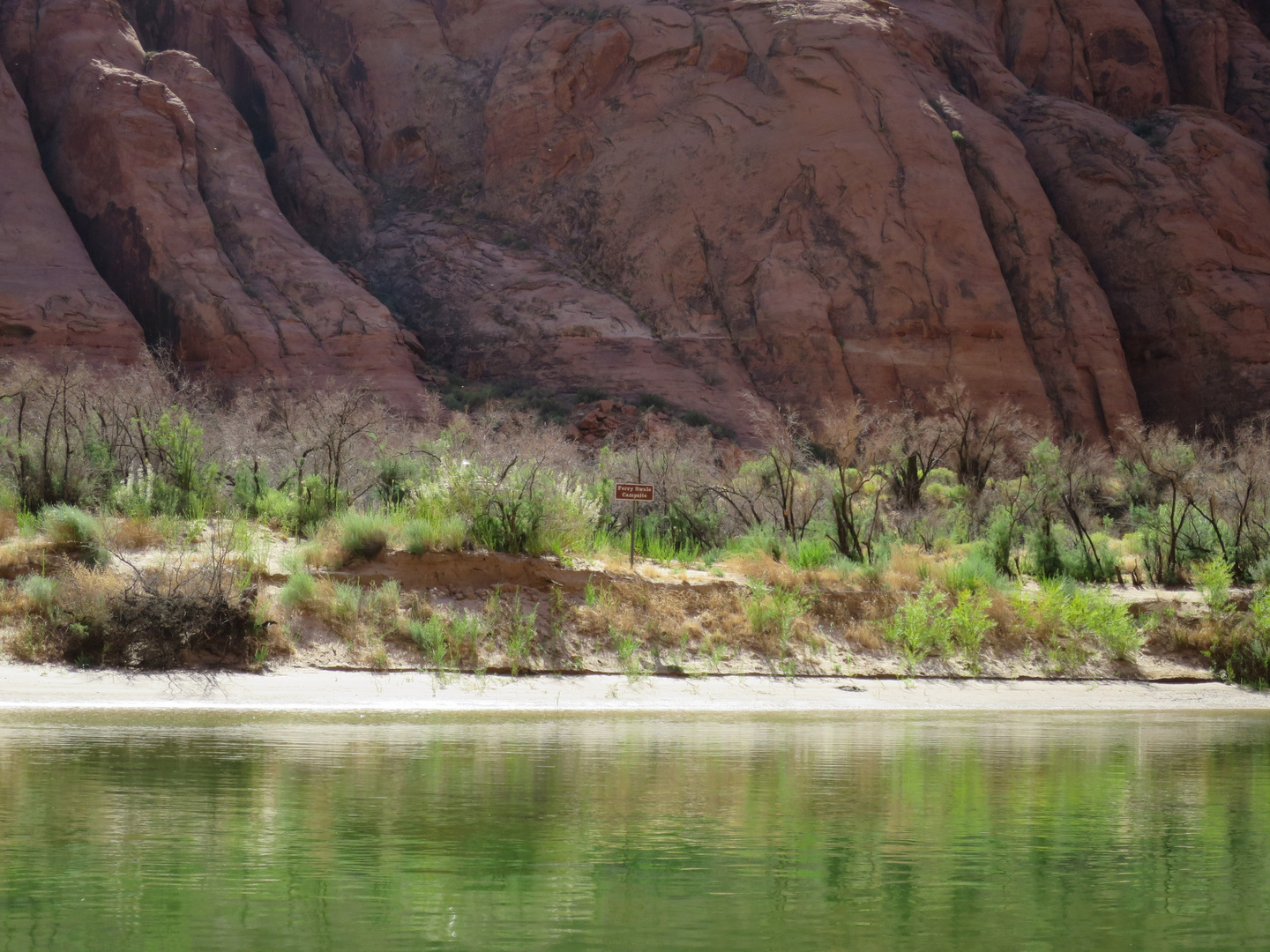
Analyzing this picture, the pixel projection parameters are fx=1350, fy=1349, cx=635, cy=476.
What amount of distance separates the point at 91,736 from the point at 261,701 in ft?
9.27

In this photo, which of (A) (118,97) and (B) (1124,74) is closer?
(A) (118,97)

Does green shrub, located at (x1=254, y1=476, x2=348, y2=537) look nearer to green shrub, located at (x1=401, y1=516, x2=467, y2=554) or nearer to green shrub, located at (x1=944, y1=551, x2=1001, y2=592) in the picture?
green shrub, located at (x1=401, y1=516, x2=467, y2=554)

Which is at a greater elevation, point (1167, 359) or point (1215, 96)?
point (1215, 96)

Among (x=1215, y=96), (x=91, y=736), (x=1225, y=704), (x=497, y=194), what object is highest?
(x=1215, y=96)

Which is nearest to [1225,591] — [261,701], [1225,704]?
[1225,704]

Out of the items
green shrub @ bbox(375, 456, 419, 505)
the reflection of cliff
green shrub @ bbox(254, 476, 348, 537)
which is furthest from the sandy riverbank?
the reflection of cliff

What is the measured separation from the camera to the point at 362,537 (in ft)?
54.6

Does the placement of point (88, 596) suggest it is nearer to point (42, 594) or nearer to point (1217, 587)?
point (42, 594)

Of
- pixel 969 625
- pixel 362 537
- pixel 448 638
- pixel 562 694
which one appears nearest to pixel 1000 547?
pixel 969 625

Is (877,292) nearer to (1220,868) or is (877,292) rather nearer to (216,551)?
(216,551)

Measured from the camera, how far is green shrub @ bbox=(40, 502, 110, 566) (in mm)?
15891

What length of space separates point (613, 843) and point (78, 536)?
470 inches

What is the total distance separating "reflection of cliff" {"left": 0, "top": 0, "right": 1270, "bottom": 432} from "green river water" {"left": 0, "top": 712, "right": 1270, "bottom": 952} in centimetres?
3731

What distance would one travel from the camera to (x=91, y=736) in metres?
10.1
